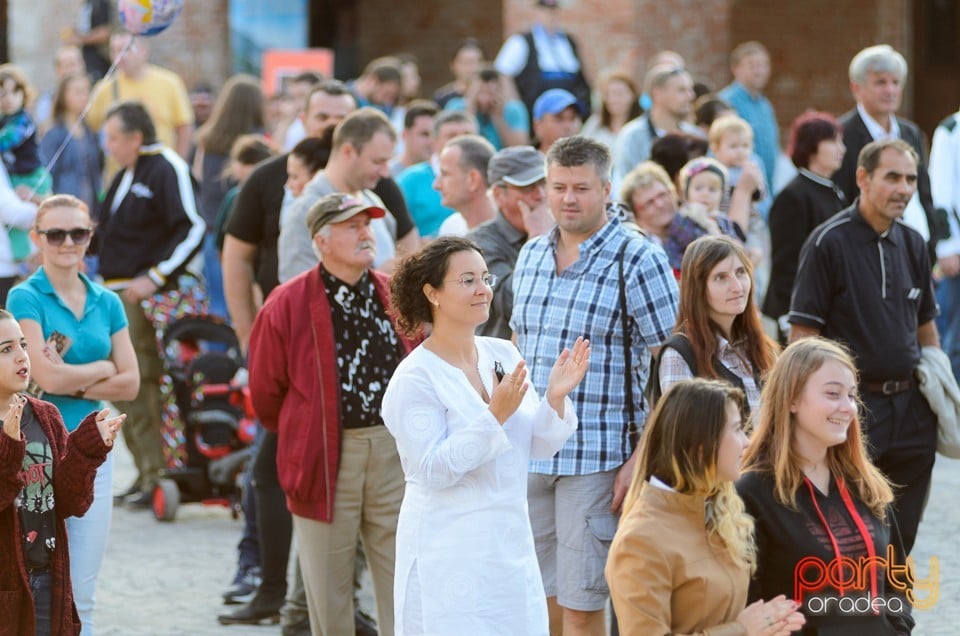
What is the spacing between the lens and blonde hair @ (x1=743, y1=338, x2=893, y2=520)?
15.8ft

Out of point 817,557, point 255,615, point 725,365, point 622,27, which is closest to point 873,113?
point 725,365

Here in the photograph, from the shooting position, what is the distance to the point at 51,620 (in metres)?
5.36

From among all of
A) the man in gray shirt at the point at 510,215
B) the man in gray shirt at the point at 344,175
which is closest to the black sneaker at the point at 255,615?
the man in gray shirt at the point at 344,175

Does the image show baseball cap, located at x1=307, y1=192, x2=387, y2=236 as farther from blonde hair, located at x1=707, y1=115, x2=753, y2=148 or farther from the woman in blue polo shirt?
blonde hair, located at x1=707, y1=115, x2=753, y2=148

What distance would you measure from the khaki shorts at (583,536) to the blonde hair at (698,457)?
1506 millimetres

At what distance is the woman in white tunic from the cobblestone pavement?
2.79 m

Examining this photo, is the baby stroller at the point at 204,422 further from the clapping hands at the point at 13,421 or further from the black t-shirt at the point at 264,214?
the clapping hands at the point at 13,421

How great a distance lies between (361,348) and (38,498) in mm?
1569

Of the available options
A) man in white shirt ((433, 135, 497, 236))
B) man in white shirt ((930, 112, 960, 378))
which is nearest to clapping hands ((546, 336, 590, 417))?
man in white shirt ((433, 135, 497, 236))

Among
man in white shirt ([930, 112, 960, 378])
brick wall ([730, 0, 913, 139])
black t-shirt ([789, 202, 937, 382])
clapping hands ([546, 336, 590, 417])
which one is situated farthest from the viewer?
brick wall ([730, 0, 913, 139])

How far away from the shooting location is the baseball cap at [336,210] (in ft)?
21.1

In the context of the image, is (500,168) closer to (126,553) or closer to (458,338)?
(458,338)

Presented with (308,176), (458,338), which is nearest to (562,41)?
(308,176)

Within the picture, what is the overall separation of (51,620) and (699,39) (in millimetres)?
12748
